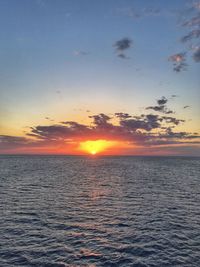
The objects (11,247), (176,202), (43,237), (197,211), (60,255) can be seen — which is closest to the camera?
(60,255)

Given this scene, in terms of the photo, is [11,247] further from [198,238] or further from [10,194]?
[10,194]

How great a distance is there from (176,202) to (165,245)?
23.5 metres

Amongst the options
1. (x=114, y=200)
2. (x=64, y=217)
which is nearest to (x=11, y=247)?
(x=64, y=217)

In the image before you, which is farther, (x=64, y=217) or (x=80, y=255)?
(x=64, y=217)

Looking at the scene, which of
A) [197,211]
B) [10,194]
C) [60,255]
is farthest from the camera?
[10,194]

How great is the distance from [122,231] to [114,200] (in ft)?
62.5

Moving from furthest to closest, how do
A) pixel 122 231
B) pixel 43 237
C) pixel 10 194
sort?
pixel 10 194, pixel 122 231, pixel 43 237

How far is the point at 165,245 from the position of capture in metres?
28.0

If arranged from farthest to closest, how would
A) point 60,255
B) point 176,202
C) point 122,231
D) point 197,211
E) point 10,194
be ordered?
point 10,194, point 176,202, point 197,211, point 122,231, point 60,255

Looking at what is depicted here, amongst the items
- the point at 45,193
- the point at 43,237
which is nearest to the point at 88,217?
the point at 43,237

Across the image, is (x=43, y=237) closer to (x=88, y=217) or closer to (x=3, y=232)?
(x=3, y=232)

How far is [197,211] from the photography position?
42.9m

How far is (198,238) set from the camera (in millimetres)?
30016

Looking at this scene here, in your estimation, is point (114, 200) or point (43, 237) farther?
point (114, 200)
